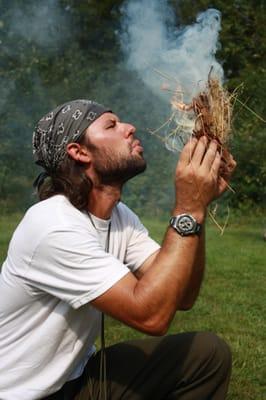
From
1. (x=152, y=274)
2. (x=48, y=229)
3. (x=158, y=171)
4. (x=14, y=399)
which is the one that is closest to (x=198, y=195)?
(x=152, y=274)

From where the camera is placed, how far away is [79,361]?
9.87 ft

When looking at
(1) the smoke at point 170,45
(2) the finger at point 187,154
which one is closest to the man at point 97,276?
(2) the finger at point 187,154

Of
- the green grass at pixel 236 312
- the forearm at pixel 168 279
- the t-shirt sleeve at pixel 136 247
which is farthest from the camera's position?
the green grass at pixel 236 312

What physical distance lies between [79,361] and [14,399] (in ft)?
1.05

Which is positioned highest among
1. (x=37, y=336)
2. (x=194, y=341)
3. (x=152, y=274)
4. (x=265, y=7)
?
(x=152, y=274)

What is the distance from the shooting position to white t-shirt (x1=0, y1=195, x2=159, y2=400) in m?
2.66

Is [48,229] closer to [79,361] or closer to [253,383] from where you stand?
[79,361]

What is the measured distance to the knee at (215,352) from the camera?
320 cm

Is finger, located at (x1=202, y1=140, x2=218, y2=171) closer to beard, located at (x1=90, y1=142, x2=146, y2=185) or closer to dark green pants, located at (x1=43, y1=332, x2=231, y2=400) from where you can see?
beard, located at (x1=90, y1=142, x2=146, y2=185)

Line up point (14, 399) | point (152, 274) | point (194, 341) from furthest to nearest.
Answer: point (194, 341) < point (14, 399) < point (152, 274)

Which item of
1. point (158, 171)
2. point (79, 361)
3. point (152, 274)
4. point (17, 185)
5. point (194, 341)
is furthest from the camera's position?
point (17, 185)

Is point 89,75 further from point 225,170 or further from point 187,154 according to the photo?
point 187,154

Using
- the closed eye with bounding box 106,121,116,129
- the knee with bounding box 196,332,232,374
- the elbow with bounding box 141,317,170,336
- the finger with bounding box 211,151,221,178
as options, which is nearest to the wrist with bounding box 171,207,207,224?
the finger with bounding box 211,151,221,178

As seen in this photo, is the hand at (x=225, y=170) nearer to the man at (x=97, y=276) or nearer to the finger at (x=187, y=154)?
the man at (x=97, y=276)
